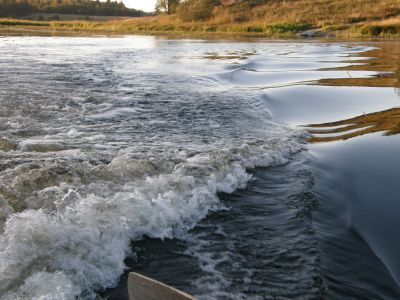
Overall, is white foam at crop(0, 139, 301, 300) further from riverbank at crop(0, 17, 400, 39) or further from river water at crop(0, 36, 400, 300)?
riverbank at crop(0, 17, 400, 39)

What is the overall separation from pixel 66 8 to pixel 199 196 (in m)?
103

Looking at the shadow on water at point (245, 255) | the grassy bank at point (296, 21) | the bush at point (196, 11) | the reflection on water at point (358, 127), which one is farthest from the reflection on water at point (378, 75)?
the bush at point (196, 11)

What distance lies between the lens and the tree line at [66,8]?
281ft

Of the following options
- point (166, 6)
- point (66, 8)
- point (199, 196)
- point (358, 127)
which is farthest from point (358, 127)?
point (66, 8)

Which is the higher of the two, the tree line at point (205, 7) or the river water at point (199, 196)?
the tree line at point (205, 7)

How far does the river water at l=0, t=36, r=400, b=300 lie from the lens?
270 centimetres

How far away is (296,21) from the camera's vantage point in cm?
3916

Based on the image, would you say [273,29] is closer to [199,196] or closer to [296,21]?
[296,21]

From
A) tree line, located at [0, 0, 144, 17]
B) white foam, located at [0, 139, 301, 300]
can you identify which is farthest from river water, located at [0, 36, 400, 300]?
tree line, located at [0, 0, 144, 17]

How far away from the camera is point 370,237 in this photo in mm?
3291

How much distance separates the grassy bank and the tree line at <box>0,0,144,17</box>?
42.5 meters

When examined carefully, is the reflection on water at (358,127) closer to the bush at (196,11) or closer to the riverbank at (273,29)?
the riverbank at (273,29)

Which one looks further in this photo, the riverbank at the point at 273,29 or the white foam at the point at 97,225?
the riverbank at the point at 273,29

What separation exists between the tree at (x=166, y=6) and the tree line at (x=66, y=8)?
34.1 meters
